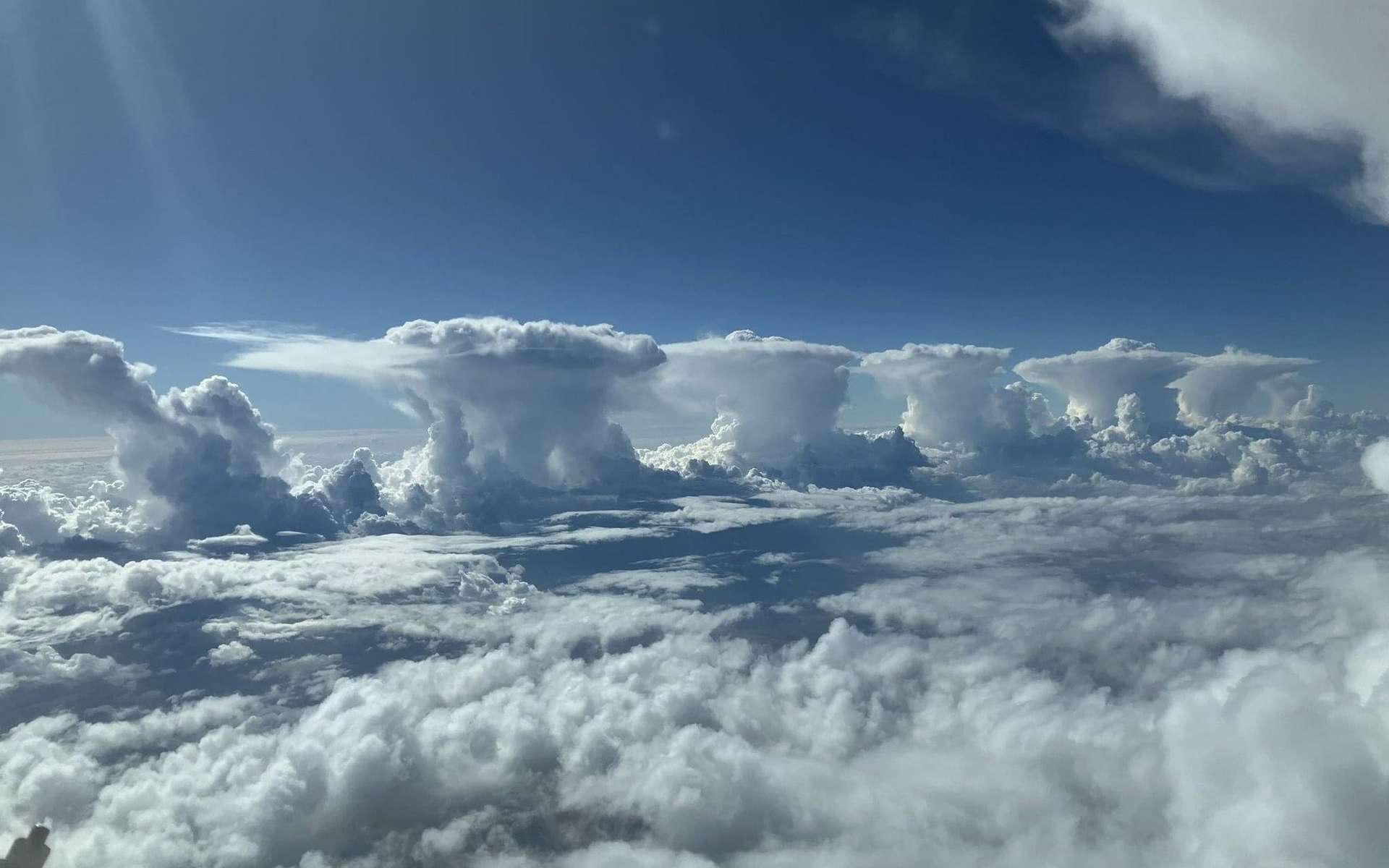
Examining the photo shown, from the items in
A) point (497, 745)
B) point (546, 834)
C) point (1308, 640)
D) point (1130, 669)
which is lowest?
point (546, 834)

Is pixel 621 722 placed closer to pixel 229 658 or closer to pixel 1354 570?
pixel 229 658

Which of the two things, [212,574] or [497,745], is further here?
[212,574]

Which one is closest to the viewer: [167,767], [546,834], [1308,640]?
[1308,640]

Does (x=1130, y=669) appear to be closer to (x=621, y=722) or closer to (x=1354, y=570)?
(x=1354, y=570)

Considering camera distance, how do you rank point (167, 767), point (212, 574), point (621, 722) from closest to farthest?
point (167, 767) → point (621, 722) → point (212, 574)

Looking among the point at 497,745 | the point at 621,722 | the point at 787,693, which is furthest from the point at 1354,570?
the point at 497,745

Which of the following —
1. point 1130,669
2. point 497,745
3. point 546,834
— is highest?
point 1130,669

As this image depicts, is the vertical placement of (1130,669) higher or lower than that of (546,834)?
higher

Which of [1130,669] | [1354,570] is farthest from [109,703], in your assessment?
[1354,570]

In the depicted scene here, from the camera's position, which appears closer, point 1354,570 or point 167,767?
point 167,767
